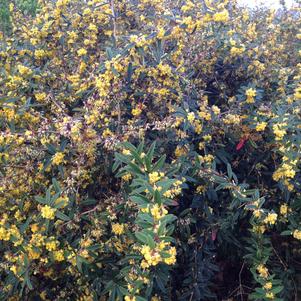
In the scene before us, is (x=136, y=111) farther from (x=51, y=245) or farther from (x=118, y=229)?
(x=51, y=245)

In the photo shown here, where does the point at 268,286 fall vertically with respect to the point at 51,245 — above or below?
below

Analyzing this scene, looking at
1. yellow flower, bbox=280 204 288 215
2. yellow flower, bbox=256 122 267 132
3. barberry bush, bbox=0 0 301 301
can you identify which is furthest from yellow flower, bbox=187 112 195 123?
yellow flower, bbox=280 204 288 215

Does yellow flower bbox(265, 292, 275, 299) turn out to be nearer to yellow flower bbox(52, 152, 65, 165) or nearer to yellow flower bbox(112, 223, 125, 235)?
yellow flower bbox(112, 223, 125, 235)

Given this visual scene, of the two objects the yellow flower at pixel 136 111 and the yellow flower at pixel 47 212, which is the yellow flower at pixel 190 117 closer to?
the yellow flower at pixel 136 111

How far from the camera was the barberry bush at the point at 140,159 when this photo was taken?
82.0 inches

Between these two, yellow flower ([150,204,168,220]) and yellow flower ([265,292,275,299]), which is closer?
yellow flower ([150,204,168,220])

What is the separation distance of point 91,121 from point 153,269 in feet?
2.68

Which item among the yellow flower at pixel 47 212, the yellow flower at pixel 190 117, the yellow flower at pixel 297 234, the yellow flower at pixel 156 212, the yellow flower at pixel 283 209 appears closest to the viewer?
the yellow flower at pixel 156 212

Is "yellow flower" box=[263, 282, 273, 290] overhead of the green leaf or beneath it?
beneath

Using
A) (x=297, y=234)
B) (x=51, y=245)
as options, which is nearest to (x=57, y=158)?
(x=51, y=245)

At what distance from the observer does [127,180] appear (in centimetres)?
213

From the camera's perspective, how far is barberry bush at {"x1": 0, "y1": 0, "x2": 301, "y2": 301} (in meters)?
2.08

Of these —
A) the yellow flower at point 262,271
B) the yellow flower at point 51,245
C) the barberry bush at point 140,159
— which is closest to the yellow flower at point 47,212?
the barberry bush at point 140,159

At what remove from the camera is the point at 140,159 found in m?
1.78
